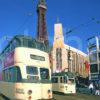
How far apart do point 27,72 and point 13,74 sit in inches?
58.4

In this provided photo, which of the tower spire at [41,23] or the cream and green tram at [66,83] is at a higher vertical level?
the tower spire at [41,23]

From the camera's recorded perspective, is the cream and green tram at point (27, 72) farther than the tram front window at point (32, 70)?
No

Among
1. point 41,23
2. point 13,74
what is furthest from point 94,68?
point 41,23

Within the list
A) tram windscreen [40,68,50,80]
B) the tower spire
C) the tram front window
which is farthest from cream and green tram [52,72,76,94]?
the tower spire

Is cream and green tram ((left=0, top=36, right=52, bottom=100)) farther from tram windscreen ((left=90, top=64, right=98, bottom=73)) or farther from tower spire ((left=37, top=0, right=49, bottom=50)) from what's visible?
tower spire ((left=37, top=0, right=49, bottom=50))

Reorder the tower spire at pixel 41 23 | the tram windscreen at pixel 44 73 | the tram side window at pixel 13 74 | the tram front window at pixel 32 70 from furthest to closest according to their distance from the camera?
the tower spire at pixel 41 23, the tram windscreen at pixel 44 73, the tram front window at pixel 32 70, the tram side window at pixel 13 74

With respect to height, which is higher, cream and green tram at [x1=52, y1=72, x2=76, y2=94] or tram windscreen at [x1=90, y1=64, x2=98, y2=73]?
tram windscreen at [x1=90, y1=64, x2=98, y2=73]

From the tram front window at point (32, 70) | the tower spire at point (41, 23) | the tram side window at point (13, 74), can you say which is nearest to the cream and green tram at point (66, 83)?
the tram side window at point (13, 74)

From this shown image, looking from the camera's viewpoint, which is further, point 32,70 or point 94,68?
point 94,68

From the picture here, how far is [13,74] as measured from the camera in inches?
942

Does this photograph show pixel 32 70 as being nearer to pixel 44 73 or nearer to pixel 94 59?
pixel 44 73

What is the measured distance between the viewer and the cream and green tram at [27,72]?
74.5 feet

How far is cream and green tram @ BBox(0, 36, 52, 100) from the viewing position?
22719mm

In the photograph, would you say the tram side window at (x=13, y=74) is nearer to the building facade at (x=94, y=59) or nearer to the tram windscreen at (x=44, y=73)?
the tram windscreen at (x=44, y=73)
